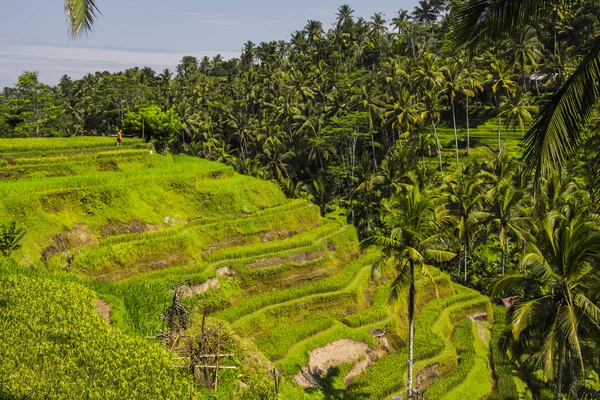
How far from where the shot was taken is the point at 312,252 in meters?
29.5

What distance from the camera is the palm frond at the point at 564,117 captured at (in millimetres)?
5523

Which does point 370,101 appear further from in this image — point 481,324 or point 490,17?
point 490,17

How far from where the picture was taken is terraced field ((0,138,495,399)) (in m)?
21.3

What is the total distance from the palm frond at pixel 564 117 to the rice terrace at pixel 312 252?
0.03 meters

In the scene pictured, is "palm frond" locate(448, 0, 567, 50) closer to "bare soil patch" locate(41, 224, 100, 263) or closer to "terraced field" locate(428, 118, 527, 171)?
"bare soil patch" locate(41, 224, 100, 263)

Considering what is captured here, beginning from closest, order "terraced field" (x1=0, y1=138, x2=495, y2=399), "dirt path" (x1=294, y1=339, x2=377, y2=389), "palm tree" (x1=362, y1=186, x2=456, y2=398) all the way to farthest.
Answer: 1. "palm tree" (x1=362, y1=186, x2=456, y2=398)
2. "terraced field" (x1=0, y1=138, x2=495, y2=399)
3. "dirt path" (x1=294, y1=339, x2=377, y2=389)

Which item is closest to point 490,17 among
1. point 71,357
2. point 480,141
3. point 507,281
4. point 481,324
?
point 71,357

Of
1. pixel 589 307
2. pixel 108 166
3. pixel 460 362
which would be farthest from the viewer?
pixel 108 166

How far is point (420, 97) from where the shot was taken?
5928 cm

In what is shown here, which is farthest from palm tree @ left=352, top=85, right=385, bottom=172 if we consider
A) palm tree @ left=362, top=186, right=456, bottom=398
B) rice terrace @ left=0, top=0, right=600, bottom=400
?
palm tree @ left=362, top=186, right=456, bottom=398

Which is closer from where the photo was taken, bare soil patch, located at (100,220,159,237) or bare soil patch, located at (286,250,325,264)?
bare soil patch, located at (100,220,159,237)

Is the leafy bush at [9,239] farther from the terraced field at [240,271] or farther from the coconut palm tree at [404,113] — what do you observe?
the coconut palm tree at [404,113]

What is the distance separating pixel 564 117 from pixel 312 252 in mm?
24397

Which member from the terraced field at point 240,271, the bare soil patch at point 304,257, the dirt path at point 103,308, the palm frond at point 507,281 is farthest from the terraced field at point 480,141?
the dirt path at point 103,308
